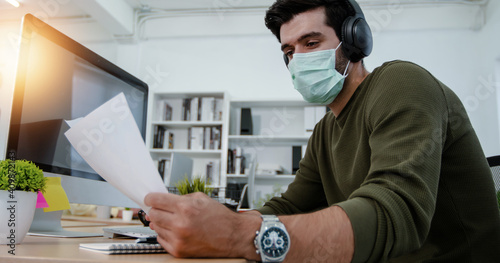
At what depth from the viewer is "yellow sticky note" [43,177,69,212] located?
34.7 inches

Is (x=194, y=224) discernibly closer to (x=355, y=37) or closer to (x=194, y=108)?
(x=355, y=37)

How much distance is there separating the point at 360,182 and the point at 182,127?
3.77 metres

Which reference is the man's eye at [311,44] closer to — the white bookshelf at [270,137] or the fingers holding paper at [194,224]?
the fingers holding paper at [194,224]

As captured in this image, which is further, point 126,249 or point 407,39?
point 407,39

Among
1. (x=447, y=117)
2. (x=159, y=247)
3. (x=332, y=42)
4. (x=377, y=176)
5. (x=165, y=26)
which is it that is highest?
(x=165, y=26)

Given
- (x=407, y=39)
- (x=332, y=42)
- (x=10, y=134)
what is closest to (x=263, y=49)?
(x=407, y=39)

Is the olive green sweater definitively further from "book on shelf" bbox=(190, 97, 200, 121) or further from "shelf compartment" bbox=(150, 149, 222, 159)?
"book on shelf" bbox=(190, 97, 200, 121)

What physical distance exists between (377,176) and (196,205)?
334 millimetres

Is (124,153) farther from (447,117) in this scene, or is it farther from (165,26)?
(165,26)

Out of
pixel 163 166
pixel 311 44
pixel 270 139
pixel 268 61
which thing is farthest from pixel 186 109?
pixel 311 44

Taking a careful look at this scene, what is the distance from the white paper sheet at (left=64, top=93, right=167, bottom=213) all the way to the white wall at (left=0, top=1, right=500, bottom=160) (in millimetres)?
3900

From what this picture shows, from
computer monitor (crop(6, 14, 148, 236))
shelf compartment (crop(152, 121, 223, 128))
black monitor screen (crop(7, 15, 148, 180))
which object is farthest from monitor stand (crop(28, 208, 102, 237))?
shelf compartment (crop(152, 121, 223, 128))

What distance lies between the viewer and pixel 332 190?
1168 millimetres

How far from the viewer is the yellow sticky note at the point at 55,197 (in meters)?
0.88
